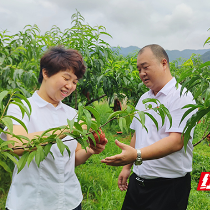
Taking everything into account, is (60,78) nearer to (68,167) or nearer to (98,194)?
(68,167)

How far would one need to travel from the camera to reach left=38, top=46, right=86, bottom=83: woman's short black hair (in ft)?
3.49

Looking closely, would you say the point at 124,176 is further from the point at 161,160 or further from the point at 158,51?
the point at 158,51

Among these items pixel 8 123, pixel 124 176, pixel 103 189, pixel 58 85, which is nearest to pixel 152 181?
pixel 124 176

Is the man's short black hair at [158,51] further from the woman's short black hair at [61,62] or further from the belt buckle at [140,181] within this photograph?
the belt buckle at [140,181]

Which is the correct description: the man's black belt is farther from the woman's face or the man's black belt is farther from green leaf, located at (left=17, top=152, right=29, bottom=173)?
green leaf, located at (left=17, top=152, right=29, bottom=173)

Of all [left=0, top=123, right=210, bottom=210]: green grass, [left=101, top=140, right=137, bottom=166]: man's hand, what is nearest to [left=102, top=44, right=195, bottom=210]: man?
[left=101, top=140, right=137, bottom=166]: man's hand

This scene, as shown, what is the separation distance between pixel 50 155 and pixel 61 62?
457 mm

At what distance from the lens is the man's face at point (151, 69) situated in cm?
126

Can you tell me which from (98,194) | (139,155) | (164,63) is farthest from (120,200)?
(164,63)

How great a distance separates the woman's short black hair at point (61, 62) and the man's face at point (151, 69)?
14.7 inches

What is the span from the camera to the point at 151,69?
49.4 inches

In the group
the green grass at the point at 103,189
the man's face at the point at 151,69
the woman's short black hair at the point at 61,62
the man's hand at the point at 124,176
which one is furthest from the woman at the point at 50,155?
the green grass at the point at 103,189

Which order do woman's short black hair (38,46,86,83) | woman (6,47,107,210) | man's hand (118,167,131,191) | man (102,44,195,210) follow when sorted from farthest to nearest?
man's hand (118,167,131,191) → man (102,44,195,210) → woman's short black hair (38,46,86,83) → woman (6,47,107,210)

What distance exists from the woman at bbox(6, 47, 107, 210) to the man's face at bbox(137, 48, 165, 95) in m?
0.37
